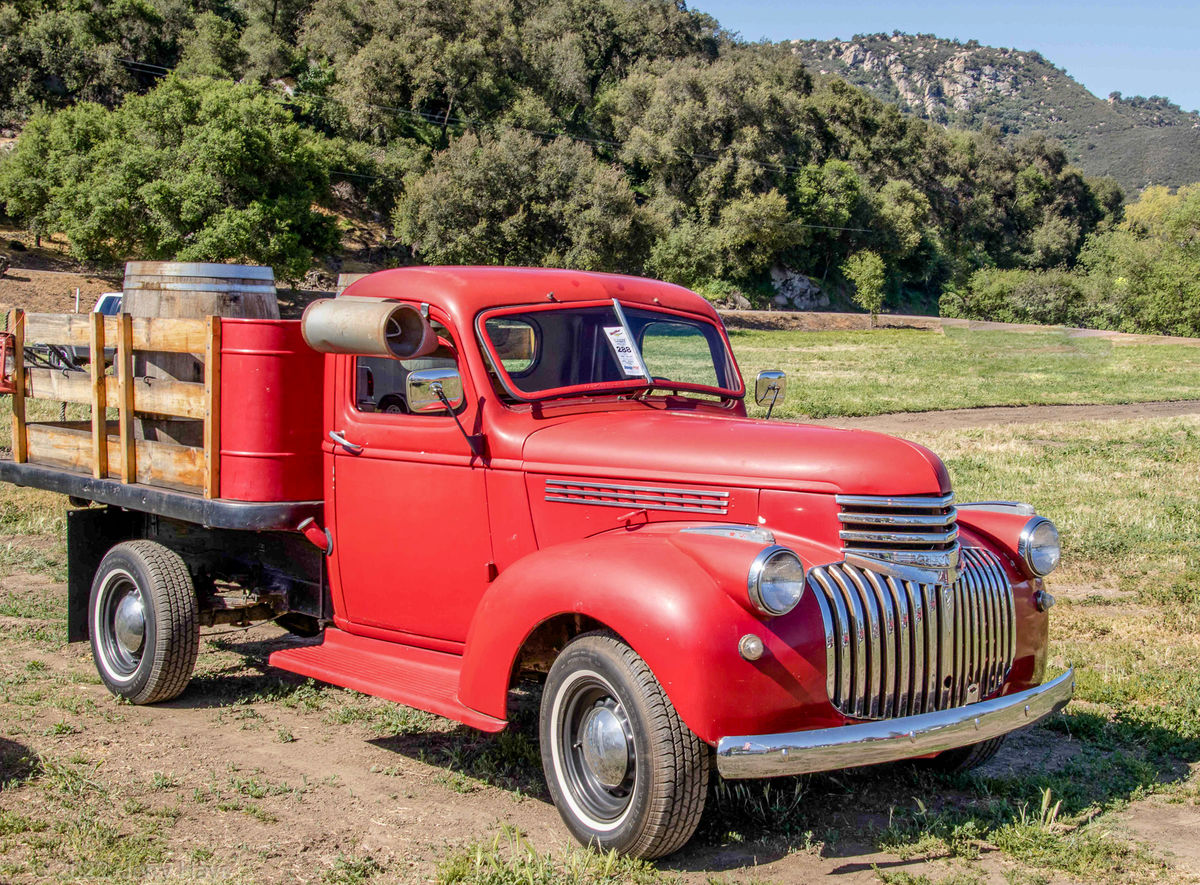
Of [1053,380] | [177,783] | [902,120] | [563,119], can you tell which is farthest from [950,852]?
[902,120]

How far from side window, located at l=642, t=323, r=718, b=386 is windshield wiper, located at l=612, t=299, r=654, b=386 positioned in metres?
0.07

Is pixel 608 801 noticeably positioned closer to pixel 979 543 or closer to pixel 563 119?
pixel 979 543

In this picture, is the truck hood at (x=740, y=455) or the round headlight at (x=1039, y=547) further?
the round headlight at (x=1039, y=547)

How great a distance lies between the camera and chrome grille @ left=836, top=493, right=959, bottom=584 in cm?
382

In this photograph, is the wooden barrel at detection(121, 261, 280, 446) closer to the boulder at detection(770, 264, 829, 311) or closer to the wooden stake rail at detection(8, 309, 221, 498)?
the wooden stake rail at detection(8, 309, 221, 498)

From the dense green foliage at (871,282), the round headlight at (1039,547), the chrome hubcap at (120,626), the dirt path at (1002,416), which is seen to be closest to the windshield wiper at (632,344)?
the round headlight at (1039,547)

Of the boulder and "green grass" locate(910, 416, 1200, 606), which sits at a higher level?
the boulder

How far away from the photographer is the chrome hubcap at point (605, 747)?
12.2ft

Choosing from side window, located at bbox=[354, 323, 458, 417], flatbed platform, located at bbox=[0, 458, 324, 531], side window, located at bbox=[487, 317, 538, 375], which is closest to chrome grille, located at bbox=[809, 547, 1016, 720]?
side window, located at bbox=[487, 317, 538, 375]

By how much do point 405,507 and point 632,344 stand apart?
4.09ft

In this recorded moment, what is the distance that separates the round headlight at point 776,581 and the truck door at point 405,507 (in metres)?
1.41

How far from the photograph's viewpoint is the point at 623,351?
4859mm

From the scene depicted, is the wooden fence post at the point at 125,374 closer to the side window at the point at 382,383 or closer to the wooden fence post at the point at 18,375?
the wooden fence post at the point at 18,375

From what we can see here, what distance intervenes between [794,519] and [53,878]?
110 inches
